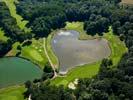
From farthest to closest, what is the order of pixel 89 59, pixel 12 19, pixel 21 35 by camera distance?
pixel 12 19
pixel 21 35
pixel 89 59

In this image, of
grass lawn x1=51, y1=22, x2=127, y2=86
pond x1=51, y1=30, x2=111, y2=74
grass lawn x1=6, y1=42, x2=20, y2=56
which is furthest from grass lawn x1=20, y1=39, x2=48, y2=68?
grass lawn x1=51, y1=22, x2=127, y2=86

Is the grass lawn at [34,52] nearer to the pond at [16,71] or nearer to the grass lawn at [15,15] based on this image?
the pond at [16,71]

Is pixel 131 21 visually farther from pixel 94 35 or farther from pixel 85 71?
pixel 85 71

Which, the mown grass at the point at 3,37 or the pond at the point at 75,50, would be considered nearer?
the pond at the point at 75,50

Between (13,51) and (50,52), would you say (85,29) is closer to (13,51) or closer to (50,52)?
(50,52)

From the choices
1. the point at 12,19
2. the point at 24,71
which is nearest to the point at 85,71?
the point at 24,71

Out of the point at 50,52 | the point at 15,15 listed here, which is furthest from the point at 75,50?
the point at 15,15

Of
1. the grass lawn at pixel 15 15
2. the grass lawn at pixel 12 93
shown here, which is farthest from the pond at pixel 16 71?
the grass lawn at pixel 15 15
